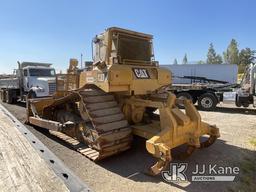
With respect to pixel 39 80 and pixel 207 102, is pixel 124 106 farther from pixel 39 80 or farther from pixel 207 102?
pixel 39 80

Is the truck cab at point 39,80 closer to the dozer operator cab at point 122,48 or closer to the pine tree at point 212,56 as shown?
the dozer operator cab at point 122,48

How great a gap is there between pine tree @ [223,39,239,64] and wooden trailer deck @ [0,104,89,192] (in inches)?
3062

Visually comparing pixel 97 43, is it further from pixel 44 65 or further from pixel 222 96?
pixel 44 65

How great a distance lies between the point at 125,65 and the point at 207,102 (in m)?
8.70

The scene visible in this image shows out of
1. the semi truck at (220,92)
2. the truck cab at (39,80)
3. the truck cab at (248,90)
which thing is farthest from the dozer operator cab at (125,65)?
the truck cab at (39,80)

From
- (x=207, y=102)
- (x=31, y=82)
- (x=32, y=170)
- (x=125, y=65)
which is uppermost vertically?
(x=125, y=65)

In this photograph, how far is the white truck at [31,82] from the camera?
535 inches

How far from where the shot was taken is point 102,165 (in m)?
4.69

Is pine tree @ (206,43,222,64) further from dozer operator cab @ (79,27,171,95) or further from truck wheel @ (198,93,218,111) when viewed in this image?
dozer operator cab @ (79,27,171,95)

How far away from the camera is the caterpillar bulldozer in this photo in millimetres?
4586

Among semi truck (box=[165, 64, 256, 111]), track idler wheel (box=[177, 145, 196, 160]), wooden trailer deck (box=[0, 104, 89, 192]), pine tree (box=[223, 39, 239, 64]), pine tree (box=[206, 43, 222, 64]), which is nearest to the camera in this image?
wooden trailer deck (box=[0, 104, 89, 192])

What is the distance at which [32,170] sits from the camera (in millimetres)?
2514

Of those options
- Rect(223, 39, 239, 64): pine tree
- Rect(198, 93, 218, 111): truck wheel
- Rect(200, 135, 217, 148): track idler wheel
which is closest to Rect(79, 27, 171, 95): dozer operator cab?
Rect(200, 135, 217, 148): track idler wheel

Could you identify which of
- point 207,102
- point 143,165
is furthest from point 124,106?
point 207,102
